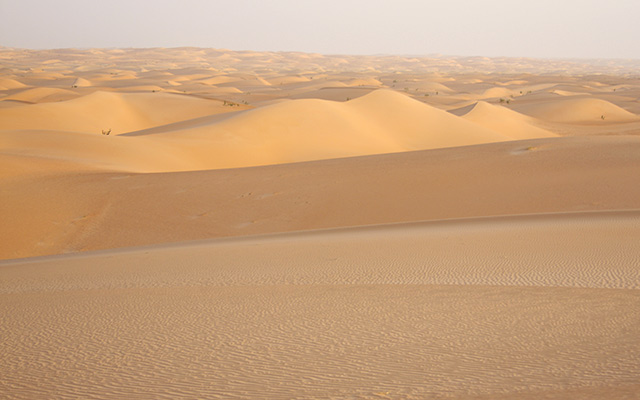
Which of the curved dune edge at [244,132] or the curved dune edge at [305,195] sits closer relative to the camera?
the curved dune edge at [305,195]

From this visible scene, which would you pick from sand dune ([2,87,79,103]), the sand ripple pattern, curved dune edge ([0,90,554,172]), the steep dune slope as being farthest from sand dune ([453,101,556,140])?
sand dune ([2,87,79,103])

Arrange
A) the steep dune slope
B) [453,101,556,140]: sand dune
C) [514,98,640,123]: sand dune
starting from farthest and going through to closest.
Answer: [514,98,640,123]: sand dune < [453,101,556,140]: sand dune < the steep dune slope

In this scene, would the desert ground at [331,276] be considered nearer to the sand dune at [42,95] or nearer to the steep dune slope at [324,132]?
the steep dune slope at [324,132]

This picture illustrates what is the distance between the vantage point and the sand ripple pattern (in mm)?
3061

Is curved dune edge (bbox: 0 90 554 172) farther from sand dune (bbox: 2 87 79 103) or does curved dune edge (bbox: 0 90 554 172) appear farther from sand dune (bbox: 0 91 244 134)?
sand dune (bbox: 2 87 79 103)

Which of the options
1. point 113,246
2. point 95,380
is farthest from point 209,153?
point 95,380

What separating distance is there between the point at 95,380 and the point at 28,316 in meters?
1.84

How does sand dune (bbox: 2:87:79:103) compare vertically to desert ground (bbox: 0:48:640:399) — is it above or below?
below

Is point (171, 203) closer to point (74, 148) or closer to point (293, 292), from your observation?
point (293, 292)

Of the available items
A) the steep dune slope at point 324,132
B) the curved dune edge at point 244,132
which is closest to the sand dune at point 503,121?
the curved dune edge at point 244,132

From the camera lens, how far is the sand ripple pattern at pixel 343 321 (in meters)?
3.06

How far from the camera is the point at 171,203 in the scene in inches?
499

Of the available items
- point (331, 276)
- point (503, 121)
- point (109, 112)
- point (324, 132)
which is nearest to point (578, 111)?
point (503, 121)

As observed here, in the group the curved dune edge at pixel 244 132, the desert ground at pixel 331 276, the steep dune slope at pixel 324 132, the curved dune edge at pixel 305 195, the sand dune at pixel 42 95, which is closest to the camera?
the desert ground at pixel 331 276
